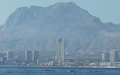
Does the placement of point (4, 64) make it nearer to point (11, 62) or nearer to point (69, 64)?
point (11, 62)

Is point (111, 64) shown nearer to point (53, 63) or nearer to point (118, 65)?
point (118, 65)

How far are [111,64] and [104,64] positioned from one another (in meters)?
3.21

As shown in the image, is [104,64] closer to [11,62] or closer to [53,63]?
[53,63]

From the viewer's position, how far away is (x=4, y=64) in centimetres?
19888

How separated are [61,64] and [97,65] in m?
16.8

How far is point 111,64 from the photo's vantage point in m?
197

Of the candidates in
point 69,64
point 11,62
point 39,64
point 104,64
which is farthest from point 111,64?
point 11,62

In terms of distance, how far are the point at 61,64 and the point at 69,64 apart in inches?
153

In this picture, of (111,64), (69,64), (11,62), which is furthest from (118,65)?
(11,62)

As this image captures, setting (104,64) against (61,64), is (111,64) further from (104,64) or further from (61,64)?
(61,64)

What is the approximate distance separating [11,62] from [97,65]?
39.9m

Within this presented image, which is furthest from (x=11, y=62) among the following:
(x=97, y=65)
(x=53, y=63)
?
(x=97, y=65)

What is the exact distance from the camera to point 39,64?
19950 centimetres

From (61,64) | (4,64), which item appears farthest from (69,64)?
(4,64)
